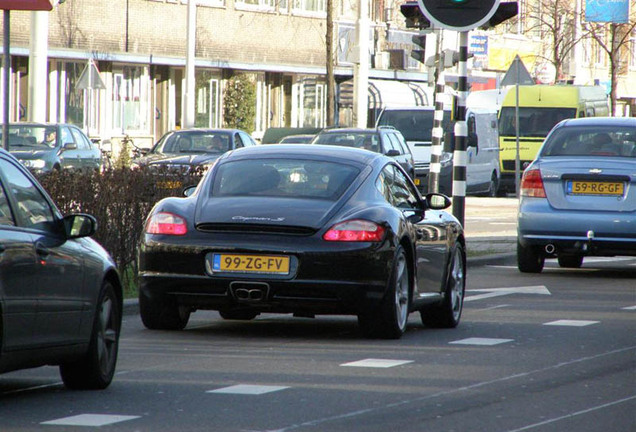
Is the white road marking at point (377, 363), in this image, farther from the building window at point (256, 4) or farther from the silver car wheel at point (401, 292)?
the building window at point (256, 4)

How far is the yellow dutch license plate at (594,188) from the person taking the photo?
55.5 ft

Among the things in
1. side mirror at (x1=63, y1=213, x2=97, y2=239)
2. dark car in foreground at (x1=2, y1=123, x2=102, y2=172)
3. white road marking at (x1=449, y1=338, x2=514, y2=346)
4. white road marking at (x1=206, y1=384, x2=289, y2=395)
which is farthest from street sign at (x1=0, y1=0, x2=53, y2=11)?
dark car in foreground at (x1=2, y1=123, x2=102, y2=172)

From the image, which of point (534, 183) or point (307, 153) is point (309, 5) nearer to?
point (534, 183)

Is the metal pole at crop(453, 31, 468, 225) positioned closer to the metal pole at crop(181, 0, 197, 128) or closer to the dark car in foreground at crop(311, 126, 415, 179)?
the dark car in foreground at crop(311, 126, 415, 179)

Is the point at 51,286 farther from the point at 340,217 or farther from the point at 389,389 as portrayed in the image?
the point at 340,217

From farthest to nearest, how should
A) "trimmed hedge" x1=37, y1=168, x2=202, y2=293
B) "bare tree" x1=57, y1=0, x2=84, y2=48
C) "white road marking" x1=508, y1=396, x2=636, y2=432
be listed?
"bare tree" x1=57, y1=0, x2=84, y2=48
"trimmed hedge" x1=37, y1=168, x2=202, y2=293
"white road marking" x1=508, y1=396, x2=636, y2=432

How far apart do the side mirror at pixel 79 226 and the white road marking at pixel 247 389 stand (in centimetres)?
105

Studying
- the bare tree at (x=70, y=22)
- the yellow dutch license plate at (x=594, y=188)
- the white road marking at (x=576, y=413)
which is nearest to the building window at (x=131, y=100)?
the bare tree at (x=70, y=22)

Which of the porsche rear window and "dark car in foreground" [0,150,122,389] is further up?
the porsche rear window

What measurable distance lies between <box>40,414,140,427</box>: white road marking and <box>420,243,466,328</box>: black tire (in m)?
4.94

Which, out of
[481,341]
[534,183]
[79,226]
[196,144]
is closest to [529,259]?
[534,183]

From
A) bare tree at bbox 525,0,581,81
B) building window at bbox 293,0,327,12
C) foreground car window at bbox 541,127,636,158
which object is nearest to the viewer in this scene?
foreground car window at bbox 541,127,636,158

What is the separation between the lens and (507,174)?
43.6 m

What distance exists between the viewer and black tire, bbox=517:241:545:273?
18.0m
